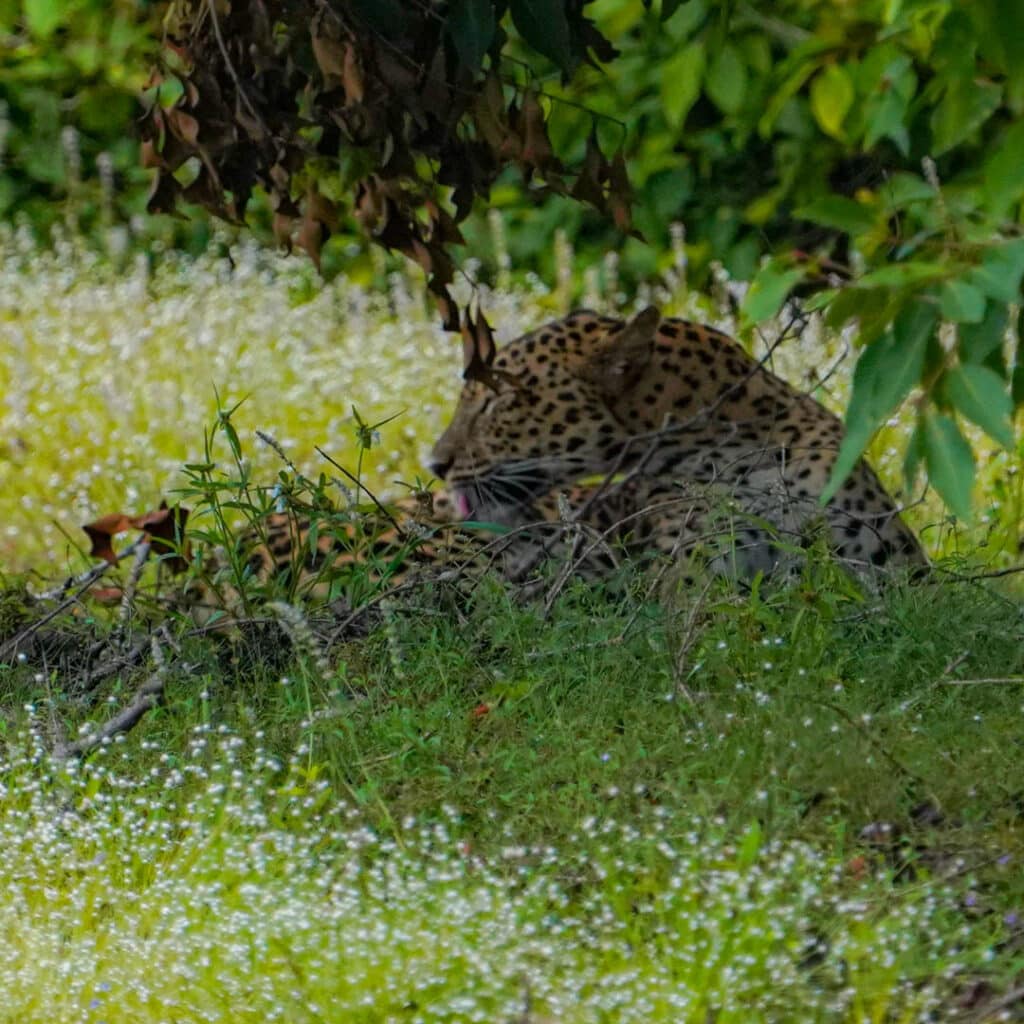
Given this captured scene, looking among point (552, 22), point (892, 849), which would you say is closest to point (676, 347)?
point (552, 22)

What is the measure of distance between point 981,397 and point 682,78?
13.5ft

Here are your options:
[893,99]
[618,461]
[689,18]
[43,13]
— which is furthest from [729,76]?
[43,13]

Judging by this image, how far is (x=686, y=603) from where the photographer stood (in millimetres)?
4625

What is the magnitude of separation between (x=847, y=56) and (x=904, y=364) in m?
4.16

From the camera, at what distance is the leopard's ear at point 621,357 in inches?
228

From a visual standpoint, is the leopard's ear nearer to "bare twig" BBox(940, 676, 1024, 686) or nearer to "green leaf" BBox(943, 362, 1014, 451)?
"bare twig" BBox(940, 676, 1024, 686)

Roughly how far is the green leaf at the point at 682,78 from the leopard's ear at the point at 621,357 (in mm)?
1134

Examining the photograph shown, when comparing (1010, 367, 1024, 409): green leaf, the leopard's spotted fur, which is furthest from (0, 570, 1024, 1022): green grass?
(1010, 367, 1024, 409): green leaf

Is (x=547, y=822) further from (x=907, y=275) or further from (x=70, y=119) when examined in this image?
(x=70, y=119)

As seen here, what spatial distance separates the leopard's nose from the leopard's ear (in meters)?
0.47

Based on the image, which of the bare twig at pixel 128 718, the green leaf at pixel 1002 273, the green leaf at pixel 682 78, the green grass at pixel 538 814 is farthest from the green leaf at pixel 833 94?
the green leaf at pixel 1002 273

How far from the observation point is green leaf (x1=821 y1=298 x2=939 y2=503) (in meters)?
2.76

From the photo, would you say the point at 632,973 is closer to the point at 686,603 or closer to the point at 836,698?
the point at 836,698

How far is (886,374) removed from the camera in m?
2.83
